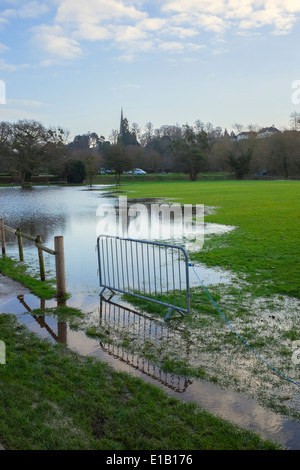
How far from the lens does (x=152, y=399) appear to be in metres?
3.93

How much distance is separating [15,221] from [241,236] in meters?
12.2

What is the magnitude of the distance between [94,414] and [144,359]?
52.0 inches

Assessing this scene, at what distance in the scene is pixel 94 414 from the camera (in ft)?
12.0

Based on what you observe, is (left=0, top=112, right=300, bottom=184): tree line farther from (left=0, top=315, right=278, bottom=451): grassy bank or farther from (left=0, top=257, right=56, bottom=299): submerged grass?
(left=0, top=315, right=278, bottom=451): grassy bank

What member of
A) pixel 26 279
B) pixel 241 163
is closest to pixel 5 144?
pixel 241 163

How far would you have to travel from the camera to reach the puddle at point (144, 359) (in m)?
3.58

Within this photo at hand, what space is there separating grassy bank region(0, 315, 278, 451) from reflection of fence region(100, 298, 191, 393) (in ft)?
1.02

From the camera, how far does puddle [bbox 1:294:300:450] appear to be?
141 inches

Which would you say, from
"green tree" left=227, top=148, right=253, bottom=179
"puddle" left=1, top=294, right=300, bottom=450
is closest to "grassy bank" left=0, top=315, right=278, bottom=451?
"puddle" left=1, top=294, right=300, bottom=450

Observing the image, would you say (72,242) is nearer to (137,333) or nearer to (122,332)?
(122,332)

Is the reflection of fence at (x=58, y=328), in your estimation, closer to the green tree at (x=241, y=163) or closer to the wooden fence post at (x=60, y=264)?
the wooden fence post at (x=60, y=264)

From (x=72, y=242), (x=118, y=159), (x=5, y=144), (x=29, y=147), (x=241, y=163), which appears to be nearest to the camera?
(x=72, y=242)

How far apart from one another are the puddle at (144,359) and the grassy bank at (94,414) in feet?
0.61

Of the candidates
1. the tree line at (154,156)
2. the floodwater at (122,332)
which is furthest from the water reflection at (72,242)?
the tree line at (154,156)
